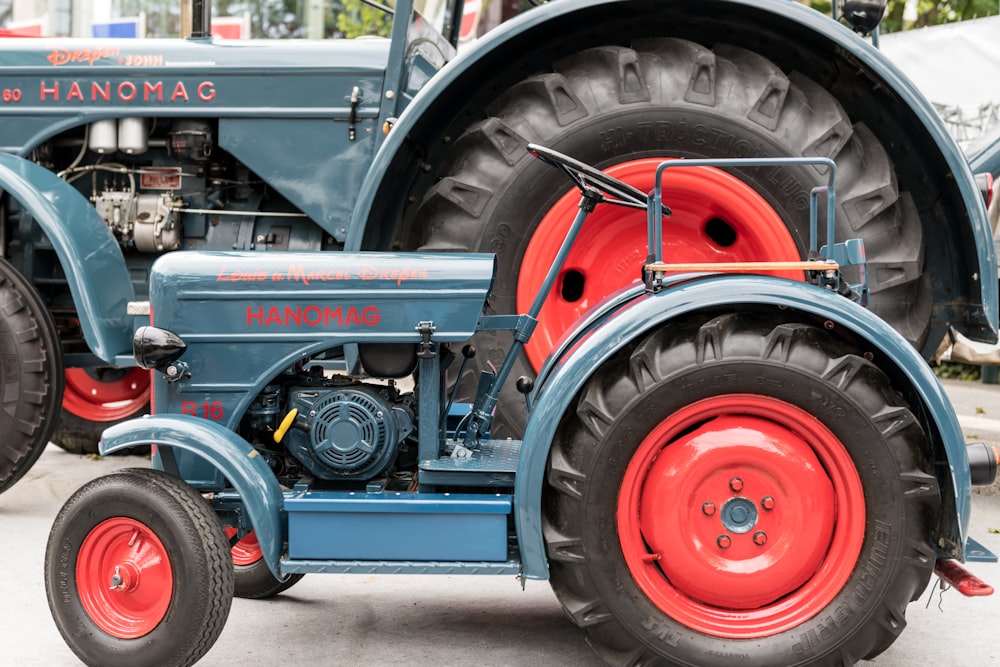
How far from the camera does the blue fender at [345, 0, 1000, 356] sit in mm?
3479

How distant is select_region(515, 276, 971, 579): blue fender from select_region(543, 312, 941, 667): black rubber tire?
5 cm

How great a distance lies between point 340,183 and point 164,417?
2141 mm

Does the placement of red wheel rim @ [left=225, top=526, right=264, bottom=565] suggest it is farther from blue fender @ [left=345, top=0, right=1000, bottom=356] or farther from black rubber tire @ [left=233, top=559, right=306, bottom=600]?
blue fender @ [left=345, top=0, right=1000, bottom=356]

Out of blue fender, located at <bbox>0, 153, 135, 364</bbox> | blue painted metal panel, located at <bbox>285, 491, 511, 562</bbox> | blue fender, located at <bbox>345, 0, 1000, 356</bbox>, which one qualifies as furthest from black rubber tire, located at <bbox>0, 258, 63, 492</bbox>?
blue painted metal panel, located at <bbox>285, 491, 511, 562</bbox>

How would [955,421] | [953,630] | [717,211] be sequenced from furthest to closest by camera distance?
[717,211] < [953,630] < [955,421]

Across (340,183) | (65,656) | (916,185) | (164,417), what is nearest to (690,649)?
(164,417)

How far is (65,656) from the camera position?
9.62 feet

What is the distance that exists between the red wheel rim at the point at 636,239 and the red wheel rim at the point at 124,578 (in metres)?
1.50

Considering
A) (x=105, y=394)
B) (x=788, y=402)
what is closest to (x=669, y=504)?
(x=788, y=402)

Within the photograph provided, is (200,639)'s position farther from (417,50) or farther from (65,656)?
(417,50)

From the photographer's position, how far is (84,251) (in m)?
4.38

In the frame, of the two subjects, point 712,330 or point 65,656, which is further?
point 65,656

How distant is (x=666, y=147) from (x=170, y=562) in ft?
6.90

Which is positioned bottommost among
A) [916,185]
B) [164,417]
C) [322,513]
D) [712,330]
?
[322,513]
